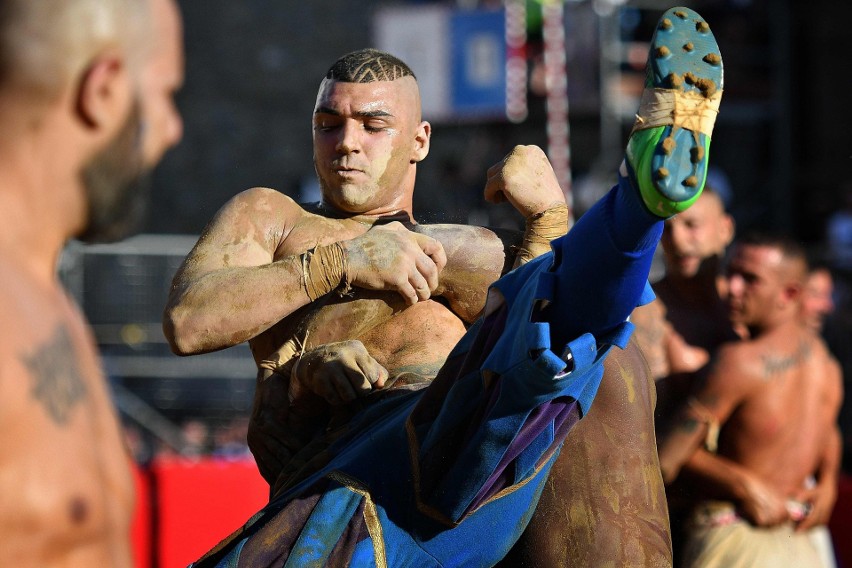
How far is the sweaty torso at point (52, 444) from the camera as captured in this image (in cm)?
171

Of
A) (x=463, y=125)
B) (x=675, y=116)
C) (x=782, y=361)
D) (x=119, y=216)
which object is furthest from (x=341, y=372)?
(x=463, y=125)

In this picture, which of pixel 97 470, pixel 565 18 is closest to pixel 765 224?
pixel 565 18

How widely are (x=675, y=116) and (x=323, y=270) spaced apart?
3.26 ft

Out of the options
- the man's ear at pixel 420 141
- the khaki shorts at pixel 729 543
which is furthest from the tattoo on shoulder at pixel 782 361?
the man's ear at pixel 420 141

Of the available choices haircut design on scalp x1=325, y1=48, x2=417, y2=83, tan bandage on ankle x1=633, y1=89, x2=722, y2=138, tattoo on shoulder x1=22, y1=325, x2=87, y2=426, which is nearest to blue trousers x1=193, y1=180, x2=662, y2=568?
tan bandage on ankle x1=633, y1=89, x2=722, y2=138

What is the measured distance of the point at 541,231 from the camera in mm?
3182

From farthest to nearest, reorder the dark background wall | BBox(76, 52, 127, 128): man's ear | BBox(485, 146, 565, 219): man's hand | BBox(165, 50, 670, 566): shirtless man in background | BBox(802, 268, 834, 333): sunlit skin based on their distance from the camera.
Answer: the dark background wall → BBox(802, 268, 834, 333): sunlit skin → BBox(485, 146, 565, 219): man's hand → BBox(165, 50, 670, 566): shirtless man in background → BBox(76, 52, 127, 128): man's ear

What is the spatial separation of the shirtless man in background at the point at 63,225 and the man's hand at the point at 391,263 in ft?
3.90

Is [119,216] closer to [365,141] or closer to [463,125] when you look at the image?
[365,141]

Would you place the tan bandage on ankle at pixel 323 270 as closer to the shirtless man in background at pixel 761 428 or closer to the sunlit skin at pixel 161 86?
the sunlit skin at pixel 161 86

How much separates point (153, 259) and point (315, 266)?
7687 millimetres

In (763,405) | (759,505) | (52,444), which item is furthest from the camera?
(763,405)

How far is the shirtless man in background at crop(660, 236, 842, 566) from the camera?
18.1 ft

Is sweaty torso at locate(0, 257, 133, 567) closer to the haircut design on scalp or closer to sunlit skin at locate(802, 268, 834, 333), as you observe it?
the haircut design on scalp
